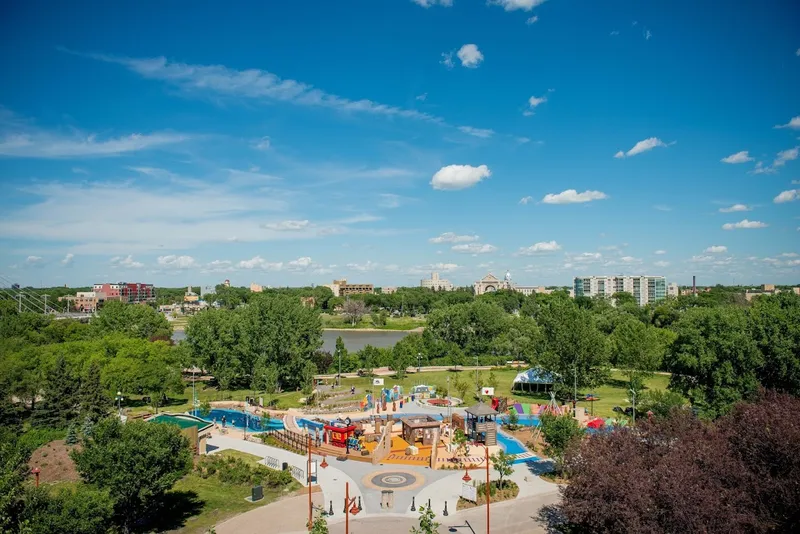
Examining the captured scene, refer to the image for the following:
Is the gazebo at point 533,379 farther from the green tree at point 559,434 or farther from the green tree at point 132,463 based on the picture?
the green tree at point 132,463

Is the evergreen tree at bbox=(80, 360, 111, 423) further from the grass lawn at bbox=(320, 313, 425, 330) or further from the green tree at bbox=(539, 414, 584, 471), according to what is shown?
the grass lawn at bbox=(320, 313, 425, 330)

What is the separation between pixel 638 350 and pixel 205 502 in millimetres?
45361

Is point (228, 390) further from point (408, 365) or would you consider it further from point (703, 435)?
point (703, 435)

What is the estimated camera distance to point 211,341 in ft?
184

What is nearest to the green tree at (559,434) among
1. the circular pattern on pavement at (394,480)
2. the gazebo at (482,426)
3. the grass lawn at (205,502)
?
the gazebo at (482,426)

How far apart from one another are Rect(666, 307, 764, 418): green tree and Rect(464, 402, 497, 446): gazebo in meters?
13.0

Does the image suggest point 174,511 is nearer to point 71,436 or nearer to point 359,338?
point 71,436

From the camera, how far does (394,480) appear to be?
87.4 ft

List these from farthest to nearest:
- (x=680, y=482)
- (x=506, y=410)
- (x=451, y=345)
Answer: (x=451, y=345) → (x=506, y=410) → (x=680, y=482)

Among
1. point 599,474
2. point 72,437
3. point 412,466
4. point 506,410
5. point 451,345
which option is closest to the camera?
point 599,474

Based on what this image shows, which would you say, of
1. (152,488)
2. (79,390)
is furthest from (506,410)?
(79,390)

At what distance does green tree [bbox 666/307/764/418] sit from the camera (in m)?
33.3

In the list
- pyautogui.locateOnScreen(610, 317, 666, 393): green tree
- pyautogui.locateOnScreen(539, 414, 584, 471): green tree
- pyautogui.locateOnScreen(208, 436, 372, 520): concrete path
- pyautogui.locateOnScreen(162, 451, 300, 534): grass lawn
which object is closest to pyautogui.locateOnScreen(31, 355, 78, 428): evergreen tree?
pyautogui.locateOnScreen(208, 436, 372, 520): concrete path

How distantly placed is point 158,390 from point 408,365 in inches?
1193
